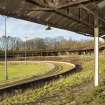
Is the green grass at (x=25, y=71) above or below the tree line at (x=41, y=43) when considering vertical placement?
below

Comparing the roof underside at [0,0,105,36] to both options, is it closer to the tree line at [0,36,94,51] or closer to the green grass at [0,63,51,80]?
the green grass at [0,63,51,80]

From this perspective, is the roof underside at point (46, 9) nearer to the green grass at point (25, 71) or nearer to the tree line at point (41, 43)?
the green grass at point (25, 71)

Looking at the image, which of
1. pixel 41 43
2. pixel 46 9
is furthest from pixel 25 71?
pixel 41 43

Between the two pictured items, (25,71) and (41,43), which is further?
(41,43)

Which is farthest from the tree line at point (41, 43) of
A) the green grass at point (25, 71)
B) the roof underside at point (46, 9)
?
the roof underside at point (46, 9)

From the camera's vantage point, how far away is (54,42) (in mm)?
Answer: 156375

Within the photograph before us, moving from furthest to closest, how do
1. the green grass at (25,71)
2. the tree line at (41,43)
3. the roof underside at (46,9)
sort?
1. the tree line at (41,43)
2. the green grass at (25,71)
3. the roof underside at (46,9)

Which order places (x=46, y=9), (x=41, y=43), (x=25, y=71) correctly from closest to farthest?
1. (x=46, y=9)
2. (x=25, y=71)
3. (x=41, y=43)

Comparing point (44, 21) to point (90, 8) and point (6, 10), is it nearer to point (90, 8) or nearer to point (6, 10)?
point (90, 8)

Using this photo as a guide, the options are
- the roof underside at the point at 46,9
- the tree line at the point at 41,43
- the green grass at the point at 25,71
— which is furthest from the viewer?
the tree line at the point at 41,43

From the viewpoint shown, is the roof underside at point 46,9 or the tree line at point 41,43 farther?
the tree line at point 41,43

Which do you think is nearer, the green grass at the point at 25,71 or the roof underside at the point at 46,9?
the roof underside at the point at 46,9

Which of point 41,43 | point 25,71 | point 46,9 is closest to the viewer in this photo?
point 46,9

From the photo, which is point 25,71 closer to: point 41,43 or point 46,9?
point 46,9
